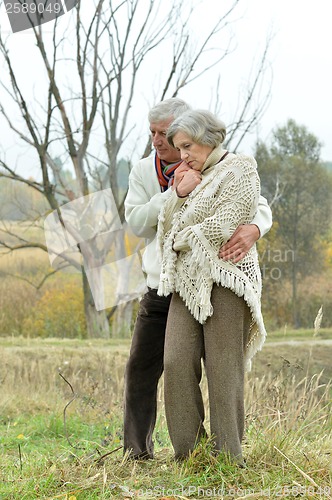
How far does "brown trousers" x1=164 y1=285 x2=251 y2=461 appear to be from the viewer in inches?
120

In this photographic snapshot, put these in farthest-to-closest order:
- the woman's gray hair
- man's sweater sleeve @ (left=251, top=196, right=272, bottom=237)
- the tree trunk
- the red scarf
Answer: the tree trunk < the red scarf < man's sweater sleeve @ (left=251, top=196, right=272, bottom=237) < the woman's gray hair

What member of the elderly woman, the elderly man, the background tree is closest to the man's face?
the elderly man

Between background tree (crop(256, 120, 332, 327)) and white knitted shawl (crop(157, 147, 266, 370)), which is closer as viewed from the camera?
white knitted shawl (crop(157, 147, 266, 370))

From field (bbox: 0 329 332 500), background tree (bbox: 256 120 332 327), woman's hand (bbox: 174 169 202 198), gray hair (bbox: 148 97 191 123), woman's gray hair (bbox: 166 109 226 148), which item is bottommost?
field (bbox: 0 329 332 500)

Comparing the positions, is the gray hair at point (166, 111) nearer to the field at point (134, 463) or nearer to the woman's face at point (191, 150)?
the woman's face at point (191, 150)

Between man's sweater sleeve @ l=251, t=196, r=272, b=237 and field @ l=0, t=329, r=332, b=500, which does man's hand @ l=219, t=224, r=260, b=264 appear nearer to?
man's sweater sleeve @ l=251, t=196, r=272, b=237

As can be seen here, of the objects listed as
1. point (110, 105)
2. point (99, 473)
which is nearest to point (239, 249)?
point (99, 473)

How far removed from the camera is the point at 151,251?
3.41m

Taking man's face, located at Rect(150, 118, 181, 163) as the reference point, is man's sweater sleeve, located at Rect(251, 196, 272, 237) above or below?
below

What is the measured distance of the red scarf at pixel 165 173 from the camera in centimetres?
334

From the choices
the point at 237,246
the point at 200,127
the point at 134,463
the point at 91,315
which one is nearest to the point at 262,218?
the point at 237,246

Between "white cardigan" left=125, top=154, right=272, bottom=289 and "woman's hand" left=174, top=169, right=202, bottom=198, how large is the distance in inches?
5.6

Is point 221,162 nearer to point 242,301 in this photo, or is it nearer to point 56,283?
point 242,301

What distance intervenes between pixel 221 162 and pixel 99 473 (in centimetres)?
140
